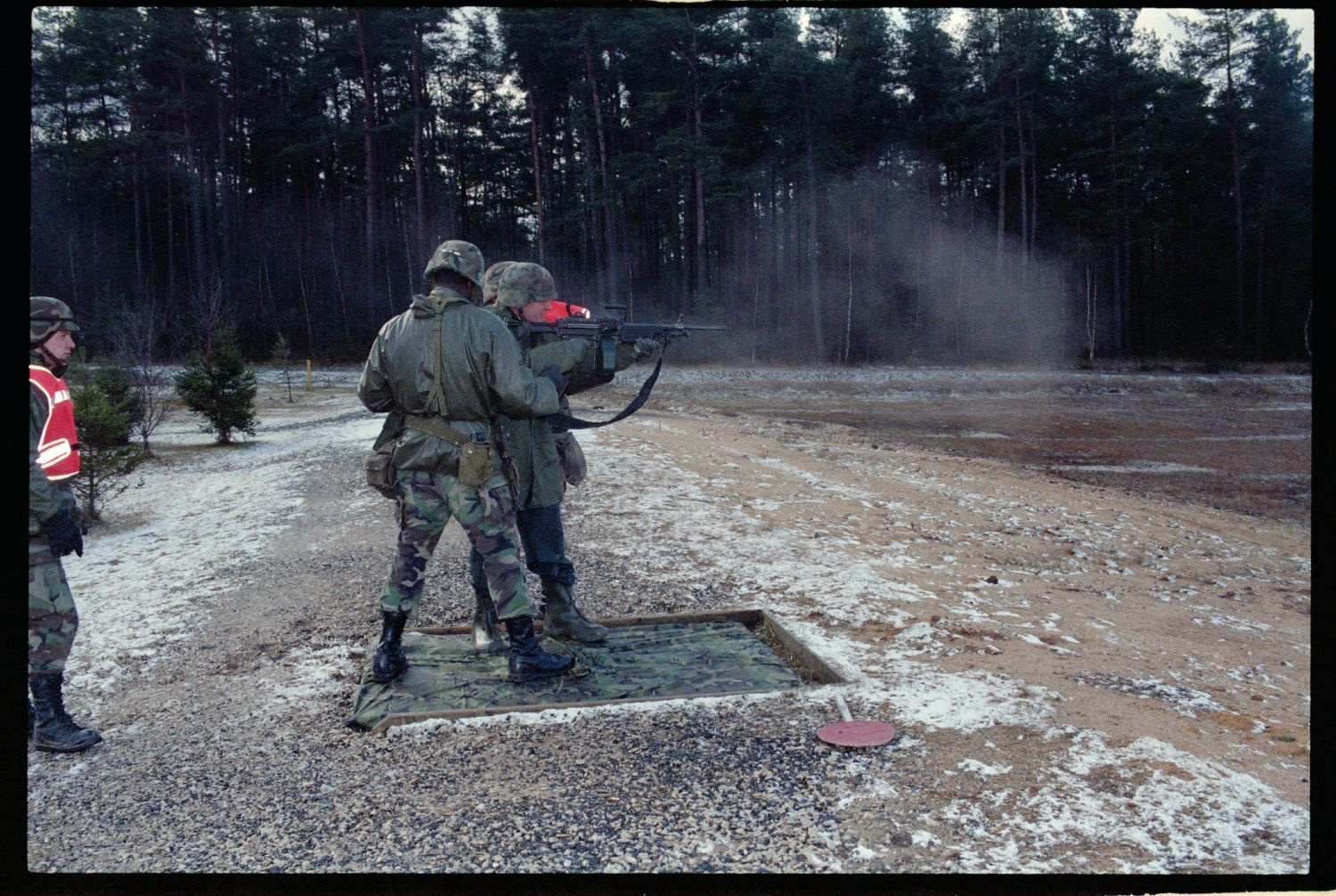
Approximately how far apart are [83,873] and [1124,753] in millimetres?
3618

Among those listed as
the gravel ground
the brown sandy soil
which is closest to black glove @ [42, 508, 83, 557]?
the gravel ground

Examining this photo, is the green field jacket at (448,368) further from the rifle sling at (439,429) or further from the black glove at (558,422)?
the black glove at (558,422)

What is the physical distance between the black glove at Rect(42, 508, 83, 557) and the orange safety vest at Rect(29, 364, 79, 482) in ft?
0.47

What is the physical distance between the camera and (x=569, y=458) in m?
4.88

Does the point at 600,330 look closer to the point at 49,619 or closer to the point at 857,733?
the point at 857,733

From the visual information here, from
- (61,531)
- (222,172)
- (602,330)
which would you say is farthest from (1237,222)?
(222,172)

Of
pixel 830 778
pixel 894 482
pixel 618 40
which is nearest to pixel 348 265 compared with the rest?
pixel 618 40

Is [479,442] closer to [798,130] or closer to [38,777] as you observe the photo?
[38,777]

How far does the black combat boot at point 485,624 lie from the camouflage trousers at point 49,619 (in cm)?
181

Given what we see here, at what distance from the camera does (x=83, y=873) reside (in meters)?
2.67

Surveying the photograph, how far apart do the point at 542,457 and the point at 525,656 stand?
1.01 m

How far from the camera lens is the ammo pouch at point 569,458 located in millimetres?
4832

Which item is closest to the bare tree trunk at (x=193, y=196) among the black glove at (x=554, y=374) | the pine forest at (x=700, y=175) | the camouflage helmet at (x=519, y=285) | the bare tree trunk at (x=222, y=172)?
the pine forest at (x=700, y=175)

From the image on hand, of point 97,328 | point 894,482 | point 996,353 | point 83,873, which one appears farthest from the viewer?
point 996,353
